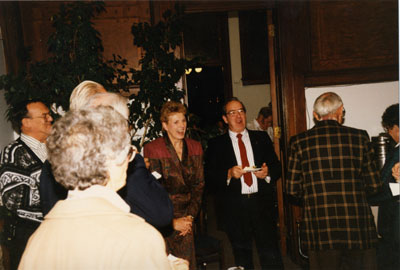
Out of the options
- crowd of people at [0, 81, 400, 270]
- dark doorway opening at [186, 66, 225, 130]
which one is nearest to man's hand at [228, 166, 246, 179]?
crowd of people at [0, 81, 400, 270]

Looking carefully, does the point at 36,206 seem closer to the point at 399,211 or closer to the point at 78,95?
the point at 78,95

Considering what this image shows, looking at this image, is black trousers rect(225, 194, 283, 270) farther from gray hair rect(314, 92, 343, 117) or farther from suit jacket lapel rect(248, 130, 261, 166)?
gray hair rect(314, 92, 343, 117)

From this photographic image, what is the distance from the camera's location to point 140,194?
58.3 inches

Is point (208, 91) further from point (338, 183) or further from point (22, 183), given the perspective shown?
point (22, 183)

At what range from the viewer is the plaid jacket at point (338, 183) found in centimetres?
250

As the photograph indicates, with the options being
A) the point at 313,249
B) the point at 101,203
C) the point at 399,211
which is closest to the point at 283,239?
the point at 313,249

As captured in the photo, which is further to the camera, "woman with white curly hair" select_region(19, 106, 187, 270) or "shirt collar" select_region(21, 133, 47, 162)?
"shirt collar" select_region(21, 133, 47, 162)

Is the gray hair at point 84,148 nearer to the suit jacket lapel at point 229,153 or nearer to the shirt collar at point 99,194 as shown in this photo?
the shirt collar at point 99,194

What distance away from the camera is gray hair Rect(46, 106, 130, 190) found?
1.03 meters

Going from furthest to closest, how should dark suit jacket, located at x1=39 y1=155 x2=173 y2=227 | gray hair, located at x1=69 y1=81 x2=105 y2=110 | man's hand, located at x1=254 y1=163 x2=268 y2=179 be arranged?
man's hand, located at x1=254 y1=163 x2=268 y2=179
gray hair, located at x1=69 y1=81 x2=105 y2=110
dark suit jacket, located at x1=39 y1=155 x2=173 y2=227

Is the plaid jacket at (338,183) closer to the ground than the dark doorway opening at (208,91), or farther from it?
closer to the ground

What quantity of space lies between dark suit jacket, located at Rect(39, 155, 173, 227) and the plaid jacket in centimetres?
142

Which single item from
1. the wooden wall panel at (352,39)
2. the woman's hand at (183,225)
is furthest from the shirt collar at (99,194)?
the wooden wall panel at (352,39)

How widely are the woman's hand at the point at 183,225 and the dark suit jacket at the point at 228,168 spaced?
1.74ft
